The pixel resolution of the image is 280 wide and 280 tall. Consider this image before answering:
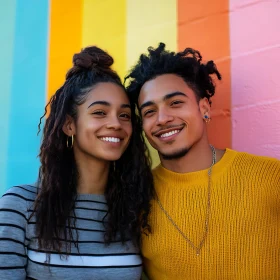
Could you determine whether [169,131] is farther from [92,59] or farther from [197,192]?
[92,59]

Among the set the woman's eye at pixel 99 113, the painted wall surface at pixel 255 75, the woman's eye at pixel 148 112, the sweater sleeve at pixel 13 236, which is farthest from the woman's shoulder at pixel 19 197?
the painted wall surface at pixel 255 75

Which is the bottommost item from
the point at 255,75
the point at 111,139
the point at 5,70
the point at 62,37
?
the point at 111,139

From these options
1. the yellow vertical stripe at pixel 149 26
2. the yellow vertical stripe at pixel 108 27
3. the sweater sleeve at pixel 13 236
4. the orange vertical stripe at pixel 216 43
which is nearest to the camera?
the sweater sleeve at pixel 13 236

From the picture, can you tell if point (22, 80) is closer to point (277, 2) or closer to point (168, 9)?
point (168, 9)

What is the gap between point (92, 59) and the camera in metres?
2.02

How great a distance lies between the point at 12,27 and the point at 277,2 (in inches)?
73.2

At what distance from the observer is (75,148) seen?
201cm

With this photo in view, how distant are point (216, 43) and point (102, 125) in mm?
892

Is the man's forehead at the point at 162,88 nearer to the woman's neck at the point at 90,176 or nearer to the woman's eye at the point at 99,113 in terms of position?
the woman's eye at the point at 99,113

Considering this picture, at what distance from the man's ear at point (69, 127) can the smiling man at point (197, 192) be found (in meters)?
0.38

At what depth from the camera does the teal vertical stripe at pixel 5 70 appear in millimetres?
2617

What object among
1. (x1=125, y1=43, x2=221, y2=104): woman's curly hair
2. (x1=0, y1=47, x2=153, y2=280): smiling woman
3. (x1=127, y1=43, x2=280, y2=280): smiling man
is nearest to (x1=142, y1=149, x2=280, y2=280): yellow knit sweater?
(x1=127, y1=43, x2=280, y2=280): smiling man

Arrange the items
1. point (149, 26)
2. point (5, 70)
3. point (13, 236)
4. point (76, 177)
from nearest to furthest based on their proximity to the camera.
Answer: point (13, 236) < point (76, 177) < point (149, 26) < point (5, 70)

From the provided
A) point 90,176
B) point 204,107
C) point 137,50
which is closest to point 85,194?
point 90,176
